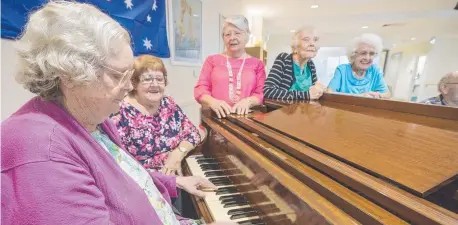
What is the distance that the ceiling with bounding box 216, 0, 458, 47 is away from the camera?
5.12 meters

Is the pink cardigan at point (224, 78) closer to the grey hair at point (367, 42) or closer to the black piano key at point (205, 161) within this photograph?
the black piano key at point (205, 161)

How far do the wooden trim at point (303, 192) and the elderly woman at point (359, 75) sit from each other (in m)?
1.11

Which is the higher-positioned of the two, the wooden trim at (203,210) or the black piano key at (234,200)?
the black piano key at (234,200)

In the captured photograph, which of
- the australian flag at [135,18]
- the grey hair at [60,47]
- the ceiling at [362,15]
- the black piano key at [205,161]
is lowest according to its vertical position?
the black piano key at [205,161]

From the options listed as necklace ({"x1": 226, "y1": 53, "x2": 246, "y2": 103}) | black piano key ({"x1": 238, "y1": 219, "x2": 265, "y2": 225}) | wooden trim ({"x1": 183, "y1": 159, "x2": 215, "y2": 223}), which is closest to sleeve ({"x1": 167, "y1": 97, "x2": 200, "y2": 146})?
necklace ({"x1": 226, "y1": 53, "x2": 246, "y2": 103})

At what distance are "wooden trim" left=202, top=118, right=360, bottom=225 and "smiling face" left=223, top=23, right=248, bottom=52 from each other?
0.95 m

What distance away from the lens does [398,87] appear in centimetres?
1207

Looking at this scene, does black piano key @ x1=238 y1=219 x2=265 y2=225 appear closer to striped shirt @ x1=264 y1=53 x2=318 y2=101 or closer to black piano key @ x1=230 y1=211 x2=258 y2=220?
black piano key @ x1=230 y1=211 x2=258 y2=220

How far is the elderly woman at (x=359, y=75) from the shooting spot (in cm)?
168

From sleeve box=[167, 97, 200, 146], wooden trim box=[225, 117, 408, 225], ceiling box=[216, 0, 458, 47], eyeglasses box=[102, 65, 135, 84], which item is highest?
ceiling box=[216, 0, 458, 47]

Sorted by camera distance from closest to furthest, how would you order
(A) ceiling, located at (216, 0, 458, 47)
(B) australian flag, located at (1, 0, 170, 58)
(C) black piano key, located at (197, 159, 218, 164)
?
(B) australian flag, located at (1, 0, 170, 58)
(C) black piano key, located at (197, 159, 218, 164)
(A) ceiling, located at (216, 0, 458, 47)

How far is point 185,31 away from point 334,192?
316 centimetres

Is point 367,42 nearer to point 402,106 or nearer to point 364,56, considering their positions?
point 364,56

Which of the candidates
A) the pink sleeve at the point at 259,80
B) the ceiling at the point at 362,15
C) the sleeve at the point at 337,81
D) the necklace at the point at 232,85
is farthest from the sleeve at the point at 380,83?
the ceiling at the point at 362,15
